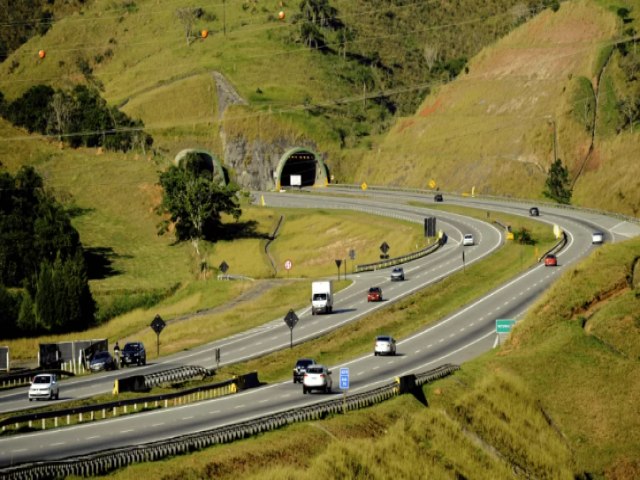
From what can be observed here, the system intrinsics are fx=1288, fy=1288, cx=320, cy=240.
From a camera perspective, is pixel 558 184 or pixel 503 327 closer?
pixel 503 327

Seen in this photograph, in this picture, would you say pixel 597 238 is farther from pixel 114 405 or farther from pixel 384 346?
pixel 114 405

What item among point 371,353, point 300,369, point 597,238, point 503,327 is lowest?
point 371,353

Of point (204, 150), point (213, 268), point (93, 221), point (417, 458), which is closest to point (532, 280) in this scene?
point (213, 268)

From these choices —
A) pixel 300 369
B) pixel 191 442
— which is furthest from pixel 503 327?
pixel 191 442

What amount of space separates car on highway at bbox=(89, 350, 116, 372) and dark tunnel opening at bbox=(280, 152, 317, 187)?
11252 cm

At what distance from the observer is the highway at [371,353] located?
48438 mm

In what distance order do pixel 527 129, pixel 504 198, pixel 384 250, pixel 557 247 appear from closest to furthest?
pixel 557 247
pixel 384 250
pixel 504 198
pixel 527 129

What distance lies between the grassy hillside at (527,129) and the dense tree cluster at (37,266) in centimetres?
5566

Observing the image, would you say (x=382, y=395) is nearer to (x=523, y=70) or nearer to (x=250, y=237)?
(x=250, y=237)

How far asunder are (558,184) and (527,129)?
1821 cm

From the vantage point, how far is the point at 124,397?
198 ft

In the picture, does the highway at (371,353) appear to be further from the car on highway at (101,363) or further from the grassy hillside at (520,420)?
the grassy hillside at (520,420)

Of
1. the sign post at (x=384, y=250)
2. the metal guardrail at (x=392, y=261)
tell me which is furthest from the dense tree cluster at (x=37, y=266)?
the sign post at (x=384, y=250)

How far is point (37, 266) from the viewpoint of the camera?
120 m
